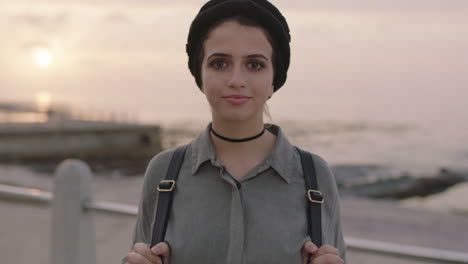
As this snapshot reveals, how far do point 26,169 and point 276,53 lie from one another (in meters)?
19.9

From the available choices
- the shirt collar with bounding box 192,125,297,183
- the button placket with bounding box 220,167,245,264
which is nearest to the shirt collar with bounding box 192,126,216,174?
the shirt collar with bounding box 192,125,297,183

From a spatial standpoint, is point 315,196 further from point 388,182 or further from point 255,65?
point 388,182

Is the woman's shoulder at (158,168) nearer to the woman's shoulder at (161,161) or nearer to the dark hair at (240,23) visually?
the woman's shoulder at (161,161)

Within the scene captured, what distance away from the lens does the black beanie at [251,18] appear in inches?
59.1

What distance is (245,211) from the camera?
4.83 feet

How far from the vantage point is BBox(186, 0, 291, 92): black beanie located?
4.93 ft

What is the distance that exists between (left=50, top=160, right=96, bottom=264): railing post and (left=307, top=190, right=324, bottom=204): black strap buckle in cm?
235

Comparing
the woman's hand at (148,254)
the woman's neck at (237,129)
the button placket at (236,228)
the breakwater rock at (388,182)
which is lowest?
the breakwater rock at (388,182)

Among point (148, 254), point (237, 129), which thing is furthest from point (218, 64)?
point (148, 254)

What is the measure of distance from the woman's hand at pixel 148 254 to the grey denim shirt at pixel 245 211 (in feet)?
0.12

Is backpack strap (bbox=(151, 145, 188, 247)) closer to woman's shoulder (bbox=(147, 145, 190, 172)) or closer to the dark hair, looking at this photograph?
woman's shoulder (bbox=(147, 145, 190, 172))

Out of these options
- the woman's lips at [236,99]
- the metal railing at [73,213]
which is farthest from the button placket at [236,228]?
the metal railing at [73,213]

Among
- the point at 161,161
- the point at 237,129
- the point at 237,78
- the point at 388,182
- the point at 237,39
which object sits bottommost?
the point at 388,182

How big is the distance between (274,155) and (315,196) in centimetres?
17
